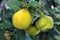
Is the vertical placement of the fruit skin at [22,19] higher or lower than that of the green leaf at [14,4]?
lower

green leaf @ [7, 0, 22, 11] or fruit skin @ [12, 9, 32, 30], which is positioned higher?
green leaf @ [7, 0, 22, 11]

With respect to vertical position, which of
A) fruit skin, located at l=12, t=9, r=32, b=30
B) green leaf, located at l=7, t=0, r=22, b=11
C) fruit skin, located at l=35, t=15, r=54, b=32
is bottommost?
fruit skin, located at l=35, t=15, r=54, b=32

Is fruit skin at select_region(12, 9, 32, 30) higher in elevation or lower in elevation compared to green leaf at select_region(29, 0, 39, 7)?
lower

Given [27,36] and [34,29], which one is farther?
[27,36]

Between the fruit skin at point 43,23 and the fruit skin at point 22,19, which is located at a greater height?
the fruit skin at point 22,19

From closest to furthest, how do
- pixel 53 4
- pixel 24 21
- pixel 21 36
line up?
pixel 24 21
pixel 21 36
pixel 53 4

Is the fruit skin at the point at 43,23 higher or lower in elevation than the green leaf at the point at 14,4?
lower

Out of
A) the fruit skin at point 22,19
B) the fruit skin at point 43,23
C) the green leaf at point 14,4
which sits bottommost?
the fruit skin at point 43,23

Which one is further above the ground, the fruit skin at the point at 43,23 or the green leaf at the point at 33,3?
the green leaf at the point at 33,3

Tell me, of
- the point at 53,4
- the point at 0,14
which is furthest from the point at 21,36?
the point at 53,4

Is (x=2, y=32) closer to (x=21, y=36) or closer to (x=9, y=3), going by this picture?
(x=21, y=36)

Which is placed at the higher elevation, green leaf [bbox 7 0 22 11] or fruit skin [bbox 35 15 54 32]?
green leaf [bbox 7 0 22 11]
